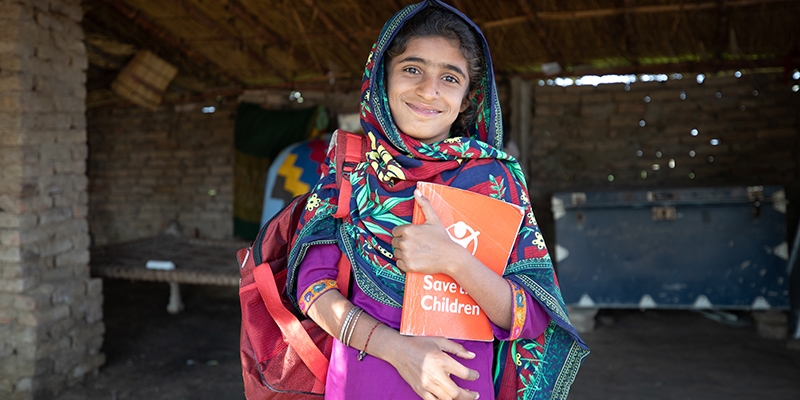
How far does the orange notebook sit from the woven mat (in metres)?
3.15

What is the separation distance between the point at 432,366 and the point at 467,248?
0.77 feet

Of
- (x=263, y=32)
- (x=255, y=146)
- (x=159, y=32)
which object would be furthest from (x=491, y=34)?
(x=159, y=32)

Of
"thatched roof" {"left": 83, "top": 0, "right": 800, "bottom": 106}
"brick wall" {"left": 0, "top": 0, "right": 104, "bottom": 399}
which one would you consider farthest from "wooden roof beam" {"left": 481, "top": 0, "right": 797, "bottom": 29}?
"brick wall" {"left": 0, "top": 0, "right": 104, "bottom": 399}

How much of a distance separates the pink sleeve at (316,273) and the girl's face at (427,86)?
0.31 meters

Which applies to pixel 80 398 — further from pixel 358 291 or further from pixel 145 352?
pixel 358 291

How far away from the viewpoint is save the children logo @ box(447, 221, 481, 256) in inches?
43.8

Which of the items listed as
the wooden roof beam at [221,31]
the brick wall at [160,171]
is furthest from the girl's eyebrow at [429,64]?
the brick wall at [160,171]

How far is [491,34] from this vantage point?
4797 mm

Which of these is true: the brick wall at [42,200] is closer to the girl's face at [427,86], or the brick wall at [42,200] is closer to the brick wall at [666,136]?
the girl's face at [427,86]

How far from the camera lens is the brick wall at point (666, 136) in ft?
15.6

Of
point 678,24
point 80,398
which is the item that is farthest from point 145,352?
point 678,24

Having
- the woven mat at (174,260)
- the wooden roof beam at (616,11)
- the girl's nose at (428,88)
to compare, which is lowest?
the woven mat at (174,260)

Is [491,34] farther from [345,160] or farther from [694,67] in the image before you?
[345,160]

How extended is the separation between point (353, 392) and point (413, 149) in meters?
0.50
